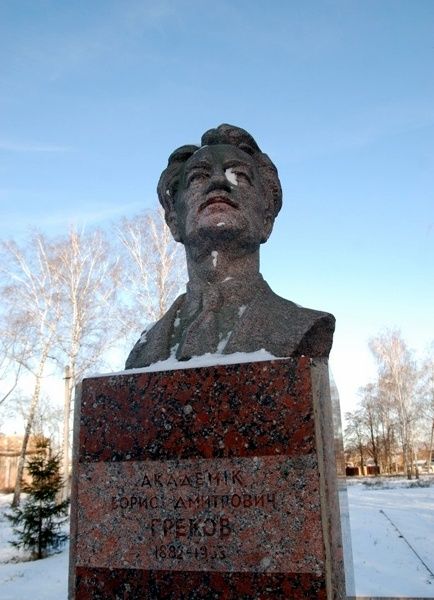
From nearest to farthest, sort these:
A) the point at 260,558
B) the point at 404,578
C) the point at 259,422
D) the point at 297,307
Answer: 1. the point at 260,558
2. the point at 259,422
3. the point at 297,307
4. the point at 404,578

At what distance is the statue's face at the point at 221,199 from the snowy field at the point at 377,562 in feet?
12.9

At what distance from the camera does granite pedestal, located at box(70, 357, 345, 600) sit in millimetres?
1984

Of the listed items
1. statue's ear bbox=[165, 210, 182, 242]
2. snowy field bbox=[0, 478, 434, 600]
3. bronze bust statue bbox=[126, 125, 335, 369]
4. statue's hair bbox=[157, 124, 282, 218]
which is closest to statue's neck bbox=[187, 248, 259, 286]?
bronze bust statue bbox=[126, 125, 335, 369]

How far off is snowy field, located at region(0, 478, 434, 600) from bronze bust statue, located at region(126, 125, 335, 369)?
362 centimetres

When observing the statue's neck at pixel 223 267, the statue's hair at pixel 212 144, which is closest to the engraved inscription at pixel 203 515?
the statue's neck at pixel 223 267

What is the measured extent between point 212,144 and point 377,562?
18.3 ft

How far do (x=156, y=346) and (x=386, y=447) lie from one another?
40.8 metres

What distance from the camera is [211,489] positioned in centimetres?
212

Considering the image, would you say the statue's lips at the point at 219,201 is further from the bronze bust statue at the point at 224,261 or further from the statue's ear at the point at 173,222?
the statue's ear at the point at 173,222

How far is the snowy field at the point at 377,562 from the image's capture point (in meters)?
5.41

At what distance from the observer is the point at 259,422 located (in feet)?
7.00

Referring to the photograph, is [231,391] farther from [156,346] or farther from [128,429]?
[156,346]

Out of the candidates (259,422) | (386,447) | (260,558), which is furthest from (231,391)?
(386,447)

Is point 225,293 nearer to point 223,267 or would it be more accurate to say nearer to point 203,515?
point 223,267
